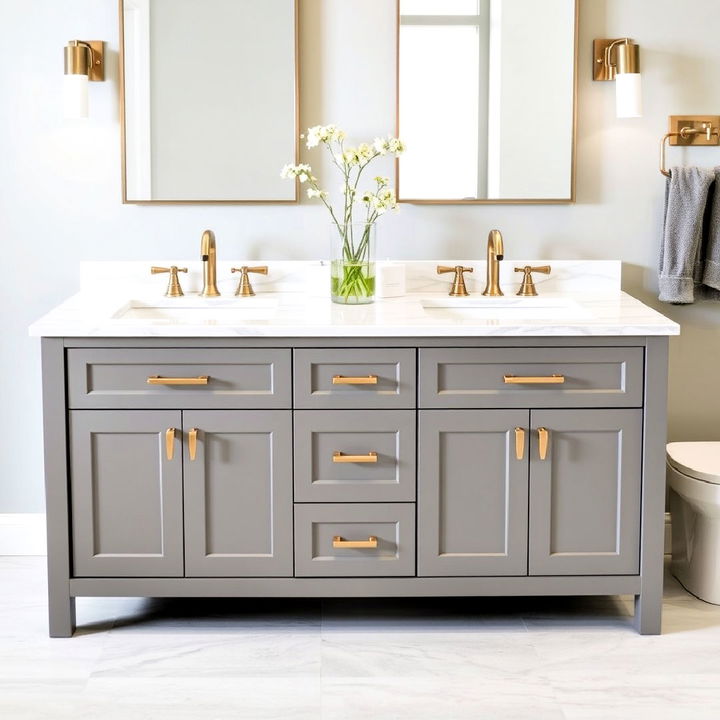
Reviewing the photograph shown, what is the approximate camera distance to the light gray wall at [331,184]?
123 inches

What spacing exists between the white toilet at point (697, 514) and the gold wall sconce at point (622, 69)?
0.95 meters

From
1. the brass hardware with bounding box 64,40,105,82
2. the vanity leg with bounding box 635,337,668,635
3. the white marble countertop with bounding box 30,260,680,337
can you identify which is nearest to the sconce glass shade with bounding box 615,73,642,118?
the white marble countertop with bounding box 30,260,680,337

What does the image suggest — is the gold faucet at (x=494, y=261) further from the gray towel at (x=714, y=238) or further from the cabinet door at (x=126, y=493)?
the cabinet door at (x=126, y=493)

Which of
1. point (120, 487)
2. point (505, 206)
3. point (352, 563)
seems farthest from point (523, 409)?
point (120, 487)

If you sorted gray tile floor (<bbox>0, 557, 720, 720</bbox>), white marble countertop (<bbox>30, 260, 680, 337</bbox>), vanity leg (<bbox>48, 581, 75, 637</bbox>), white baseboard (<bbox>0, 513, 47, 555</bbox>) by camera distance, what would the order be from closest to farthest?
gray tile floor (<bbox>0, 557, 720, 720</bbox>) → white marble countertop (<bbox>30, 260, 680, 337</bbox>) → vanity leg (<bbox>48, 581, 75, 637</bbox>) → white baseboard (<bbox>0, 513, 47, 555</bbox>)

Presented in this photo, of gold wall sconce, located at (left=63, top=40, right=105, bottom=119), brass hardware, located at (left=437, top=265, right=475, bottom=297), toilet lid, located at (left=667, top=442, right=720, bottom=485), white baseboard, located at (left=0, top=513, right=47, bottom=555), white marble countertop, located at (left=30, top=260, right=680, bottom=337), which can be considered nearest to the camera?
white marble countertop, located at (left=30, top=260, right=680, bottom=337)

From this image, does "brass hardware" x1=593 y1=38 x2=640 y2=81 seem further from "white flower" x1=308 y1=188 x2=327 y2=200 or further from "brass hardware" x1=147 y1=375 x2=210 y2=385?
"brass hardware" x1=147 y1=375 x2=210 y2=385

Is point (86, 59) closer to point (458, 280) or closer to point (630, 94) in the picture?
point (458, 280)

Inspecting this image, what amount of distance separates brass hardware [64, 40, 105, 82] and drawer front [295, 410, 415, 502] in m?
1.19

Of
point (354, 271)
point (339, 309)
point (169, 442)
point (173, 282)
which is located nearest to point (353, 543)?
point (169, 442)

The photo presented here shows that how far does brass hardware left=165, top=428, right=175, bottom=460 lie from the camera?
2.68 m

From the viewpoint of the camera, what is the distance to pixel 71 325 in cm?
264

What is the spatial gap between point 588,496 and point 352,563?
1.98ft

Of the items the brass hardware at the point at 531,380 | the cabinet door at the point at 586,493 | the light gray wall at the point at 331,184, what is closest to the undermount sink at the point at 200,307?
the light gray wall at the point at 331,184
